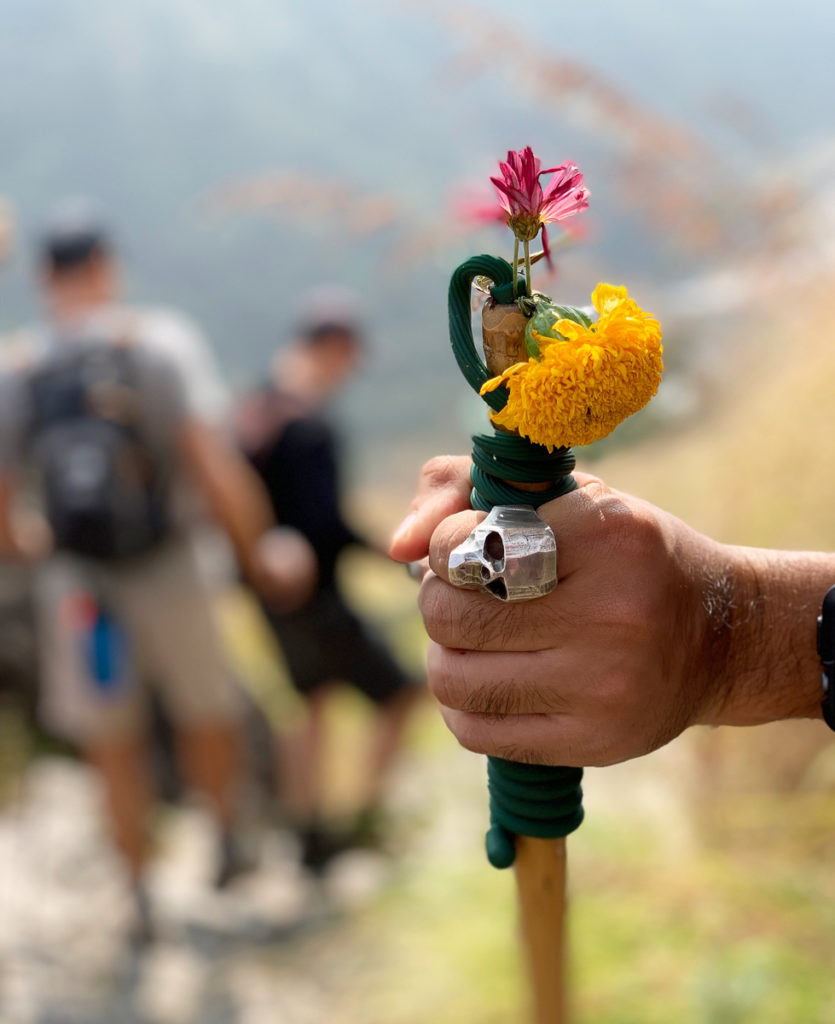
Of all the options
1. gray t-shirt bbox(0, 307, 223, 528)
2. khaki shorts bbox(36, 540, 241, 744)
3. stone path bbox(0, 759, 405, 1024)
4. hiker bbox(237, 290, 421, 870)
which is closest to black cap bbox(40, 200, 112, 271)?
gray t-shirt bbox(0, 307, 223, 528)

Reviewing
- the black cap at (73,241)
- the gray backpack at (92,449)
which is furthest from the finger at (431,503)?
the black cap at (73,241)

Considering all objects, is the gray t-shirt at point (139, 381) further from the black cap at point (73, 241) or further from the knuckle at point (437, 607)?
the knuckle at point (437, 607)

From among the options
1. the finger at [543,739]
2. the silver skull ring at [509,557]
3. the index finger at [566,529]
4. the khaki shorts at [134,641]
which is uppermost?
the khaki shorts at [134,641]

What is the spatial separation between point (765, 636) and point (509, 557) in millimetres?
351

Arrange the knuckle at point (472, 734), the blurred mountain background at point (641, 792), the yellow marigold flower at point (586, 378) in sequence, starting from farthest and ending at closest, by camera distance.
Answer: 1. the blurred mountain background at point (641, 792)
2. the knuckle at point (472, 734)
3. the yellow marigold flower at point (586, 378)

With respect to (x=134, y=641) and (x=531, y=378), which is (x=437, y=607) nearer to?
(x=531, y=378)

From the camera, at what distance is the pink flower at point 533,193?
701 millimetres

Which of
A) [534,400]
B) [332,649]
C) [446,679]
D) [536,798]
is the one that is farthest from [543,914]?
[332,649]

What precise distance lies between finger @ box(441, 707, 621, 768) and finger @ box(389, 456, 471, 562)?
0.52 feet

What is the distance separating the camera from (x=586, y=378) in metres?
Answer: 0.70

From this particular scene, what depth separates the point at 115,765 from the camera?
2867 mm

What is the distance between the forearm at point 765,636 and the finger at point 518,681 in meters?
0.18

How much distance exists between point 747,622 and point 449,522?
325 mm

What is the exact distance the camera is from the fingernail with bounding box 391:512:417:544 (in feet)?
2.79
